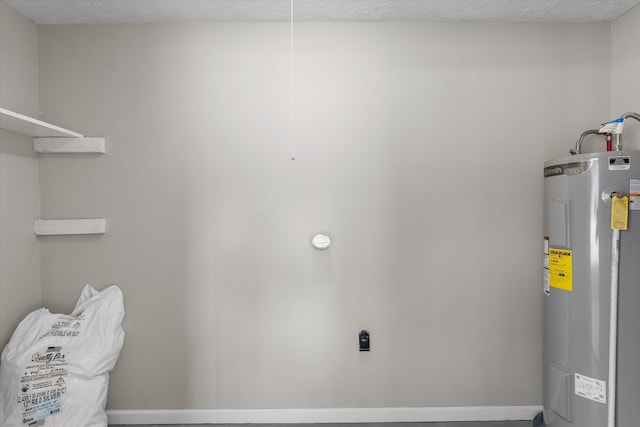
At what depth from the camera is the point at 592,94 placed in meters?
2.20

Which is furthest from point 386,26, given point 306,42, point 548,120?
point 548,120

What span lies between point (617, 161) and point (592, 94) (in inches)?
29.8

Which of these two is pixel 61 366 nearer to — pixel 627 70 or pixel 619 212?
pixel 619 212

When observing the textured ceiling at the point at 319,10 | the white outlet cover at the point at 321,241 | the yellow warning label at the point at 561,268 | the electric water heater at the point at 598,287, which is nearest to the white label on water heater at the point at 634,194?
the electric water heater at the point at 598,287

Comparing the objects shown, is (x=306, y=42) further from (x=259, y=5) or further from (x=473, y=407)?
(x=473, y=407)

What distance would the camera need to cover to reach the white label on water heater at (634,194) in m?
1.69

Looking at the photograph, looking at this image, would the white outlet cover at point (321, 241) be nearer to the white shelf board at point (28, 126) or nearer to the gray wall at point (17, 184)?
the white shelf board at point (28, 126)

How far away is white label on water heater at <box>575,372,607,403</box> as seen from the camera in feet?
5.70

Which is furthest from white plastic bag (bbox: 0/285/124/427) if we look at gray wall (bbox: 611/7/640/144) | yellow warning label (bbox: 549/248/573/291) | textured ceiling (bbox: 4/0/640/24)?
gray wall (bbox: 611/7/640/144)

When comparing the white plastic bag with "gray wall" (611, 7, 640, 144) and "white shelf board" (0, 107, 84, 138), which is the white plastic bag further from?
"gray wall" (611, 7, 640, 144)

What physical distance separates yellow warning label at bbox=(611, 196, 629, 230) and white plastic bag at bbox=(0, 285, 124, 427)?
2761 mm

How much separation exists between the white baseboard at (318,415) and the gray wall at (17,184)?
90cm

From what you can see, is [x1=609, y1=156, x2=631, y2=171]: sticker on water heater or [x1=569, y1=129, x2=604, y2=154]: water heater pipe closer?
[x1=609, y1=156, x2=631, y2=171]: sticker on water heater

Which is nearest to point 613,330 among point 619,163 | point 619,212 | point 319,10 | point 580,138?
point 619,212
